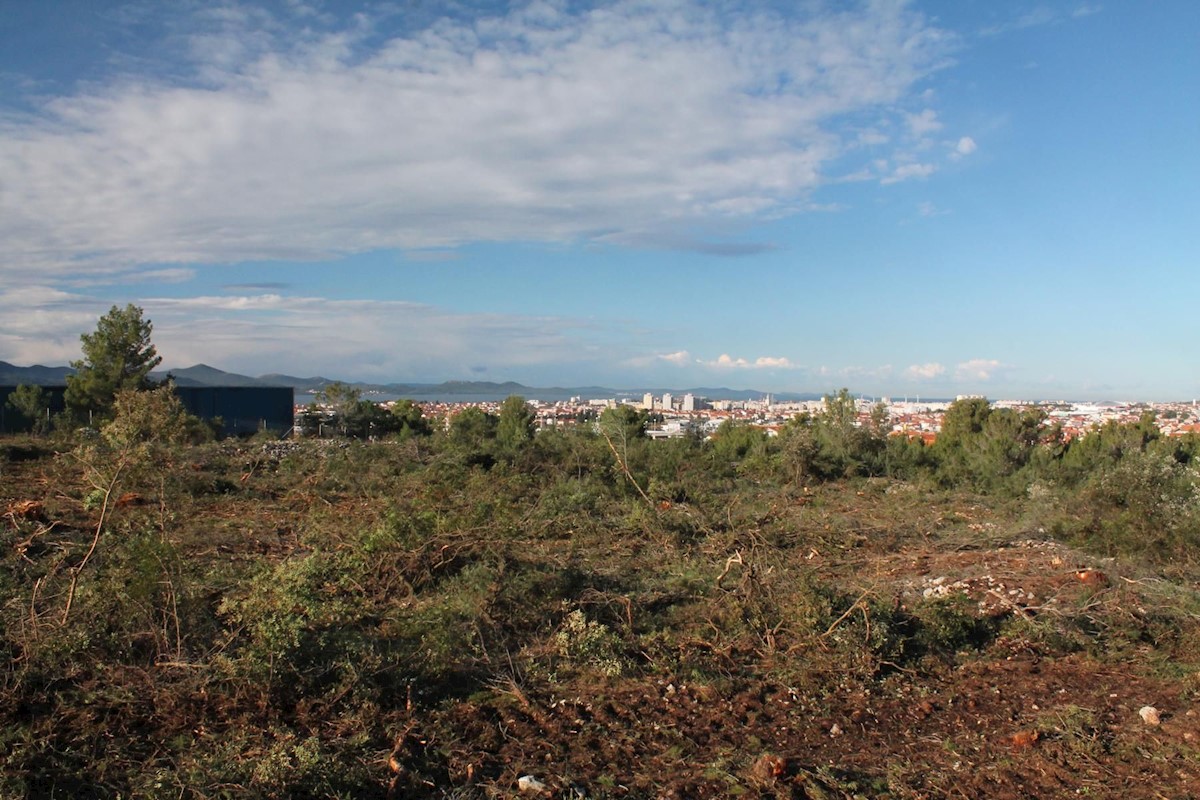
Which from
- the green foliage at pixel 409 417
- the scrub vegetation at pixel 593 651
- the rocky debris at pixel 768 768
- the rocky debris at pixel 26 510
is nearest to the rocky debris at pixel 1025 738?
the scrub vegetation at pixel 593 651

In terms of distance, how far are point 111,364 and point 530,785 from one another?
22116 millimetres

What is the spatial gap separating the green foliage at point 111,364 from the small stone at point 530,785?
67.9ft

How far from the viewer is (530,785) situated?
12.6 ft

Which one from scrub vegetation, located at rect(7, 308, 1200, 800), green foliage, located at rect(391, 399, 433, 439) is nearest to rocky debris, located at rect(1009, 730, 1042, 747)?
scrub vegetation, located at rect(7, 308, 1200, 800)

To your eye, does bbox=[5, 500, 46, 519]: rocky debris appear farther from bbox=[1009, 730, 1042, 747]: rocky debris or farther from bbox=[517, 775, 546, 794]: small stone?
bbox=[1009, 730, 1042, 747]: rocky debris

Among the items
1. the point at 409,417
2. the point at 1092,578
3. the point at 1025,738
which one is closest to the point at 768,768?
the point at 1025,738

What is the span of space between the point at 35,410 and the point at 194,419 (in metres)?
9.68

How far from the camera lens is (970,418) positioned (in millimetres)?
22344

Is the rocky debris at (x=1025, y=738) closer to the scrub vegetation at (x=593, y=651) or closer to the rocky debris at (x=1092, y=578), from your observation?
the scrub vegetation at (x=593, y=651)

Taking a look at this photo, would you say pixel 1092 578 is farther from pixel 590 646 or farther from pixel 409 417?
pixel 409 417

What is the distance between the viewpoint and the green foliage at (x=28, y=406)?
2203cm

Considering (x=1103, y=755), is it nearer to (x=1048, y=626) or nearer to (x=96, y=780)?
(x=1048, y=626)

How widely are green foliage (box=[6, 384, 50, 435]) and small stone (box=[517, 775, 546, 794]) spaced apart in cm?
2230

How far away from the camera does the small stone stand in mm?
3811
